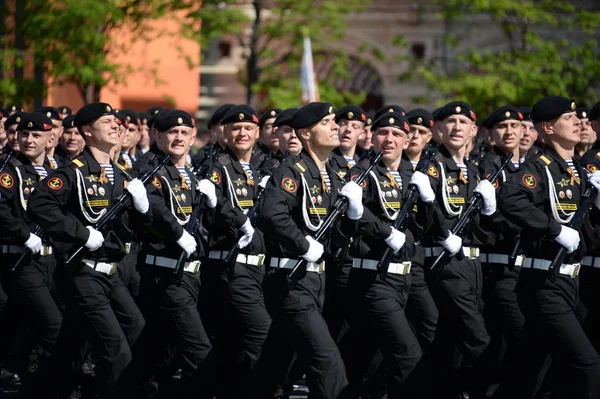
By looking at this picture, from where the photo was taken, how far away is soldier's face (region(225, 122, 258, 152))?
9703mm

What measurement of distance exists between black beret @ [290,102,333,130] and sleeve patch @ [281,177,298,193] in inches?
17.8

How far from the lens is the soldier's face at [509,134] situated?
10.5 m

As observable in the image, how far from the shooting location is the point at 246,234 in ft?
29.5

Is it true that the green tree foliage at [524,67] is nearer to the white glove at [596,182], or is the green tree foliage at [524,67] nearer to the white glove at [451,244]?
the white glove at [451,244]

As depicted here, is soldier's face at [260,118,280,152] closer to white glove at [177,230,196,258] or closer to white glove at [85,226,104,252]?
white glove at [177,230,196,258]

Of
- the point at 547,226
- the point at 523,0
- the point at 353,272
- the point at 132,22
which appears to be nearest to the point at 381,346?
the point at 353,272

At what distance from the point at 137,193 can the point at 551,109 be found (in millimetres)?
2813

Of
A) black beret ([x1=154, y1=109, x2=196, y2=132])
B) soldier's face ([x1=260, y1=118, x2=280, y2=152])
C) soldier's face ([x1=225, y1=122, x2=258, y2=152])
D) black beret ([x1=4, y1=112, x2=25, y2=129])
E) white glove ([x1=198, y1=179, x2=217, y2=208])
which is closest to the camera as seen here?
white glove ([x1=198, y1=179, x2=217, y2=208])

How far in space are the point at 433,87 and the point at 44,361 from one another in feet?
47.3

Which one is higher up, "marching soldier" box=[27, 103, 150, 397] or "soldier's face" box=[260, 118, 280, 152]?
"soldier's face" box=[260, 118, 280, 152]

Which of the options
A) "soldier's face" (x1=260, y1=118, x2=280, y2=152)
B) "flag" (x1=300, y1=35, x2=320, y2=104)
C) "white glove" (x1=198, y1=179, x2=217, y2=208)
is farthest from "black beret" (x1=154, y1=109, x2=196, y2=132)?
"flag" (x1=300, y1=35, x2=320, y2=104)

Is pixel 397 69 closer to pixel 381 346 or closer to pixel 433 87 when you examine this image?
pixel 433 87

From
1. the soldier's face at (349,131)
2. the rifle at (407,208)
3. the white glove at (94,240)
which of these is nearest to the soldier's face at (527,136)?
the soldier's face at (349,131)

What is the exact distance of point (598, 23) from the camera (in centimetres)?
2128
